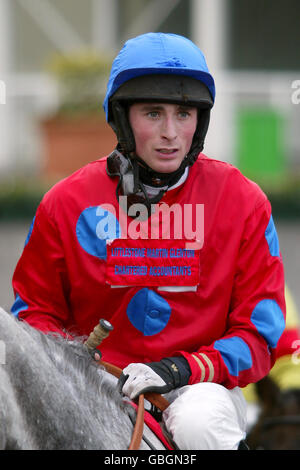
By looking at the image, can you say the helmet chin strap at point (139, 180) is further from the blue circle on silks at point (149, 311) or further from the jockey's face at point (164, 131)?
the blue circle on silks at point (149, 311)

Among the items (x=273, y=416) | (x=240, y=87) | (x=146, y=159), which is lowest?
(x=273, y=416)

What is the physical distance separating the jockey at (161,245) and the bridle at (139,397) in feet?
0.50

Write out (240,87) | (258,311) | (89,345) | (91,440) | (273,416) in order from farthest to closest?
(240,87) < (273,416) < (258,311) < (89,345) < (91,440)

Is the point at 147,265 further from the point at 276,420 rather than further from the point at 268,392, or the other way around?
the point at 268,392

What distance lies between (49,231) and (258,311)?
699 millimetres

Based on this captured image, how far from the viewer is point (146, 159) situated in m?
2.42

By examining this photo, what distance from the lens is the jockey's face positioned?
233cm

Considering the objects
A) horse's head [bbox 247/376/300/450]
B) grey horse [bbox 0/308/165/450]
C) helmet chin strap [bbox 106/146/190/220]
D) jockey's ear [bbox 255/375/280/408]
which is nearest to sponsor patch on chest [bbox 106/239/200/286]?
helmet chin strap [bbox 106/146/190/220]

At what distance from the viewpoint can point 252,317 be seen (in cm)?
231

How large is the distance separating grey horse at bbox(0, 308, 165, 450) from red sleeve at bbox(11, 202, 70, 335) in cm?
54

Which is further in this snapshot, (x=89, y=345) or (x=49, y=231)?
(x=49, y=231)

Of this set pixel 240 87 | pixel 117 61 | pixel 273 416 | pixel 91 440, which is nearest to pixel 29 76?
pixel 240 87

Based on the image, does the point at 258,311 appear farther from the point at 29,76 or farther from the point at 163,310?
the point at 29,76

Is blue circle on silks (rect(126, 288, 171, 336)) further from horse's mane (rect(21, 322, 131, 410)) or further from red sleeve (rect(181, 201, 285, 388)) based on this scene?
horse's mane (rect(21, 322, 131, 410))
